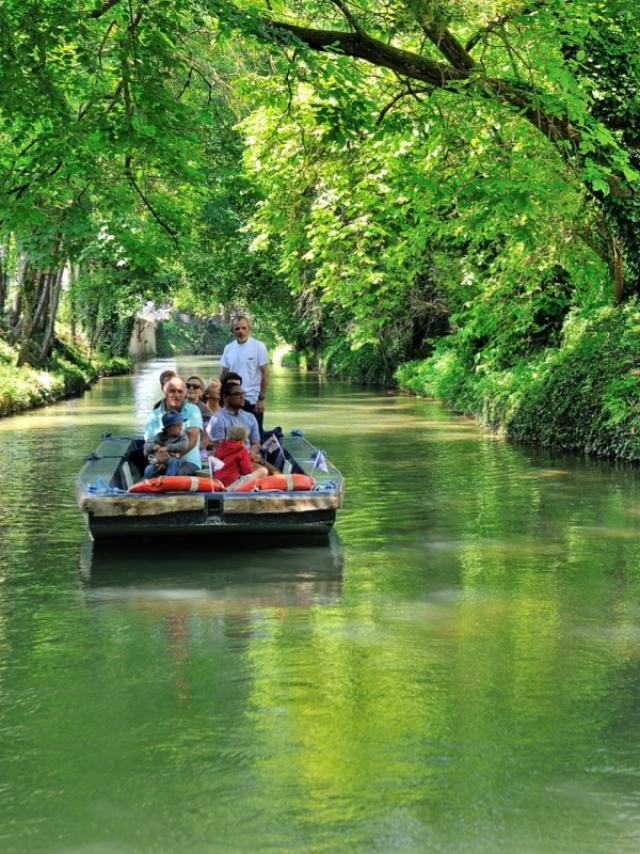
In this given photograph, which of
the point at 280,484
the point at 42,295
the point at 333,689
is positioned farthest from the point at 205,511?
the point at 42,295

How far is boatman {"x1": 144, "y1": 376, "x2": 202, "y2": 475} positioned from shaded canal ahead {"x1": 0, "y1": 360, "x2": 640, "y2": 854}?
2.70ft

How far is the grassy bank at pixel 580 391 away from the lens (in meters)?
18.4

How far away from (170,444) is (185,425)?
0.92ft

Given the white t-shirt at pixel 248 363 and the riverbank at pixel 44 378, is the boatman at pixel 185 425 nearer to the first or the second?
the white t-shirt at pixel 248 363

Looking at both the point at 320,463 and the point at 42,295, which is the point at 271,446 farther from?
the point at 42,295

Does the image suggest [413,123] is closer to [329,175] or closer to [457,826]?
[329,175]

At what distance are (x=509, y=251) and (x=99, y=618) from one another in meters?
17.2

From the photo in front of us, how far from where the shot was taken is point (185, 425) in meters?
11.8

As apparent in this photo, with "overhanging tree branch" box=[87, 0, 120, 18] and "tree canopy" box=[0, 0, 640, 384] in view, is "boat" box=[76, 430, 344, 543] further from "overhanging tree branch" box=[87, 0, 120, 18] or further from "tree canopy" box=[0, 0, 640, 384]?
"overhanging tree branch" box=[87, 0, 120, 18]

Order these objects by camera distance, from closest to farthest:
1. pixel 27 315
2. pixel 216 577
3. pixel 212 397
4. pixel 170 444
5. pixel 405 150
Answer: pixel 216 577 < pixel 170 444 < pixel 212 397 < pixel 405 150 < pixel 27 315

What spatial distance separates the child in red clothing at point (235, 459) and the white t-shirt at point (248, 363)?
206 cm

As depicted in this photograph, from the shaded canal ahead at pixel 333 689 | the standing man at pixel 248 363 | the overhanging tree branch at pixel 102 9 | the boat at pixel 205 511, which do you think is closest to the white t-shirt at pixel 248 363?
the standing man at pixel 248 363

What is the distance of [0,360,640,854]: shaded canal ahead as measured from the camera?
16.0ft

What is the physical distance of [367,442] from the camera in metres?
21.9
